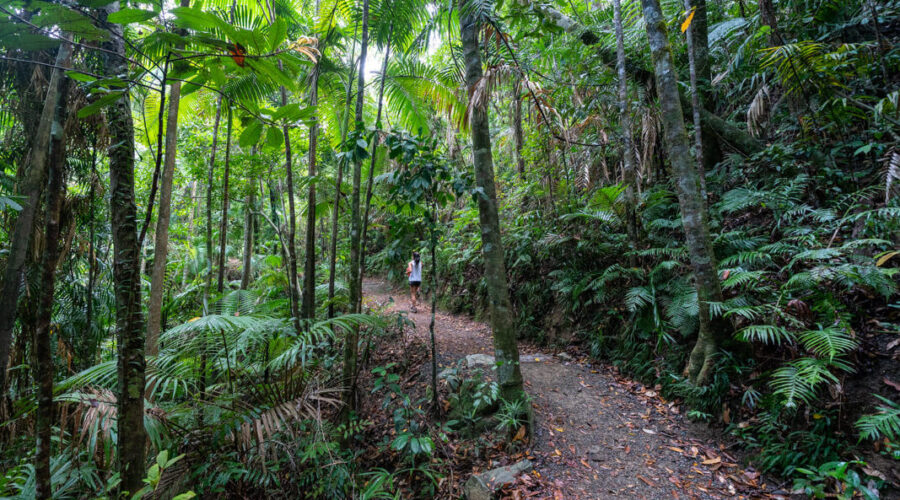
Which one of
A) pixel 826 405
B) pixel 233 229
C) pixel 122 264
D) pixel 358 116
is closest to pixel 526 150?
pixel 358 116

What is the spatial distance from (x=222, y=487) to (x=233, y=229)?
41.6 feet

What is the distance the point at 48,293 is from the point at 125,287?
0.56 m

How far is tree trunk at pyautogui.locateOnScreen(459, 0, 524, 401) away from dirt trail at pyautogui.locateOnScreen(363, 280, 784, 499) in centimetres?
65

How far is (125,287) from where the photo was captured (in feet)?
5.41

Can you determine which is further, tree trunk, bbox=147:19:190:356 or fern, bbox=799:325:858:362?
tree trunk, bbox=147:19:190:356

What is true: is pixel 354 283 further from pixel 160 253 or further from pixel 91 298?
pixel 91 298

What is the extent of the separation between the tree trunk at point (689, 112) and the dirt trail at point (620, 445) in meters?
4.19

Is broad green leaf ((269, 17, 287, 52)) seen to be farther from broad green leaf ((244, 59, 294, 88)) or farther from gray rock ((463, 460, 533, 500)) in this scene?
gray rock ((463, 460, 533, 500))

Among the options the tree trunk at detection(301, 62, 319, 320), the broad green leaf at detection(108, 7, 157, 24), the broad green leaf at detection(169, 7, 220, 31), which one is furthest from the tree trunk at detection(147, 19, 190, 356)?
the broad green leaf at detection(169, 7, 220, 31)

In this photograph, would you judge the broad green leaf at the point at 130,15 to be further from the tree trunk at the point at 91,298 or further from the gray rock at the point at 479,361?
the gray rock at the point at 479,361

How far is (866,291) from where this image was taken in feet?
11.0

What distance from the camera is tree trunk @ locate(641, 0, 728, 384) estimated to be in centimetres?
383

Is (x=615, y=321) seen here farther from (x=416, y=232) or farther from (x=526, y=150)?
(x=526, y=150)

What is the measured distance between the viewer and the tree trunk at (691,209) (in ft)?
12.6
